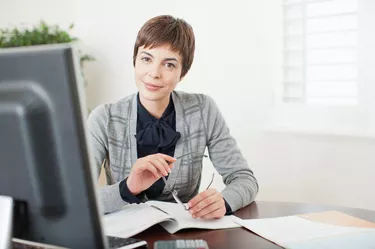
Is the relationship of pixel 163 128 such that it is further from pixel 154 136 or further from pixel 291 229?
pixel 291 229

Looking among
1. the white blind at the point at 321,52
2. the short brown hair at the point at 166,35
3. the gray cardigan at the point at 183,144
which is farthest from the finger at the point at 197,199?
the white blind at the point at 321,52

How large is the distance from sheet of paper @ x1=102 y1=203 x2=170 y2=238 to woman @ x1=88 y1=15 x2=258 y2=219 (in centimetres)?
22

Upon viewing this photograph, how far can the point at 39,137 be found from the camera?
680mm

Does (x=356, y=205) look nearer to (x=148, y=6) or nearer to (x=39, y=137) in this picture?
(x=148, y=6)

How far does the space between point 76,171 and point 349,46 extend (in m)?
1.85

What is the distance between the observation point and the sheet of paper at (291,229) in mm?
1073

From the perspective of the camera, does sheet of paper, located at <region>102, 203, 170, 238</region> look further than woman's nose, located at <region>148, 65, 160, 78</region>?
No

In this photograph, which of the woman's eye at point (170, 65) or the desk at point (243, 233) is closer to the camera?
the desk at point (243, 233)

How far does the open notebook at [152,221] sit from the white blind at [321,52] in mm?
1251

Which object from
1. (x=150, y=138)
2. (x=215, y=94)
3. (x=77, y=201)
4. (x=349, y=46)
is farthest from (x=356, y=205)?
(x=77, y=201)

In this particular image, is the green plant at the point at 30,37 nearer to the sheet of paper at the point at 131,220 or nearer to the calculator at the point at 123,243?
the sheet of paper at the point at 131,220

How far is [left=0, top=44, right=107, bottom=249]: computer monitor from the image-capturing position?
64 centimetres

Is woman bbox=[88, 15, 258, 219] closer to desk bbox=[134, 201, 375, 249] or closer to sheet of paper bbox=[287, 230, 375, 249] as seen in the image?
desk bbox=[134, 201, 375, 249]

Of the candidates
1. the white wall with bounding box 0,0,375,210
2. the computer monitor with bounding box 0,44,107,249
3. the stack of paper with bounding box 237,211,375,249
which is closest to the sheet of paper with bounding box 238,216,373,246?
the stack of paper with bounding box 237,211,375,249
